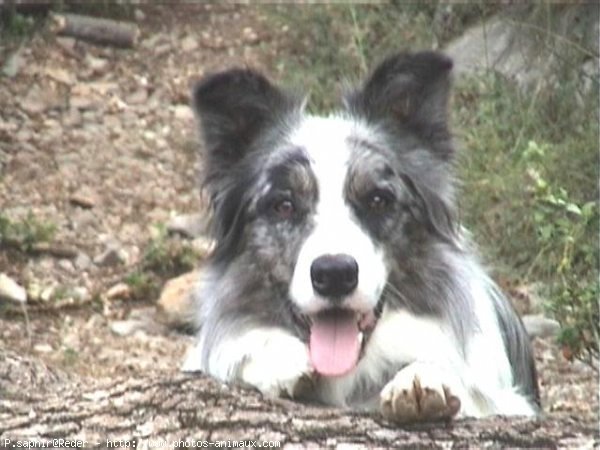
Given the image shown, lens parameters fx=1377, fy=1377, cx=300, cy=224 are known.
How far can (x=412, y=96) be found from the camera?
195 inches

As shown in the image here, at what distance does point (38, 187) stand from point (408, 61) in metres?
4.95

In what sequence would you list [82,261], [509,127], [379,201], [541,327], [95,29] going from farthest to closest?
1. [95,29]
2. [509,127]
3. [82,261]
4. [541,327]
5. [379,201]

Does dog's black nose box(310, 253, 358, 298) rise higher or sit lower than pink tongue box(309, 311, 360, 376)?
higher

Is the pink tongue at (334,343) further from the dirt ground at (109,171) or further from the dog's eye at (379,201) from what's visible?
the dirt ground at (109,171)

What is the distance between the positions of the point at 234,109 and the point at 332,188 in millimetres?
579

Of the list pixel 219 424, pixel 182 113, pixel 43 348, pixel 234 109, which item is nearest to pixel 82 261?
pixel 43 348

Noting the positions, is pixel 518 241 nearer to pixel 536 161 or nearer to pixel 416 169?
pixel 536 161

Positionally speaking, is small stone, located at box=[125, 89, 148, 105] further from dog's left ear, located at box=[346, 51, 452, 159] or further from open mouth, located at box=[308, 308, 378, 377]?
open mouth, located at box=[308, 308, 378, 377]

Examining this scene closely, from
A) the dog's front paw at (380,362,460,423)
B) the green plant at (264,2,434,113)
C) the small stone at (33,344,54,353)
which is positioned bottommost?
the small stone at (33,344,54,353)

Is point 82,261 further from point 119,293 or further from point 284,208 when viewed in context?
point 284,208

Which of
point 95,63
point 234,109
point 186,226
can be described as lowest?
point 186,226

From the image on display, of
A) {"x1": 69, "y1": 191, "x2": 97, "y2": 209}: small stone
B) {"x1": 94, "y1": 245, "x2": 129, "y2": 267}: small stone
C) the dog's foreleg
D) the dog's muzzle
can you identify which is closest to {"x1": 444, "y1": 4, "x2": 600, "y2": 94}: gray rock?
{"x1": 94, "y1": 245, "x2": 129, "y2": 267}: small stone

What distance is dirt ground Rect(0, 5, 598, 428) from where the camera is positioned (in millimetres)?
7531

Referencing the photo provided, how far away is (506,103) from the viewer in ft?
29.0
